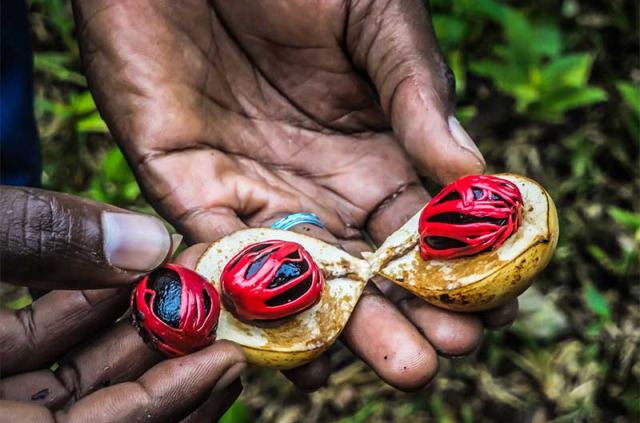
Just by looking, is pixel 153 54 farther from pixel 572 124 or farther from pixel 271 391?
pixel 572 124

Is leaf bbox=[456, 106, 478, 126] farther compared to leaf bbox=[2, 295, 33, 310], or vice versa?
leaf bbox=[456, 106, 478, 126]

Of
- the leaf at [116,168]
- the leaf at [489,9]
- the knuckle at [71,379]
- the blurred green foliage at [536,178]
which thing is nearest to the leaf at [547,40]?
the blurred green foliage at [536,178]

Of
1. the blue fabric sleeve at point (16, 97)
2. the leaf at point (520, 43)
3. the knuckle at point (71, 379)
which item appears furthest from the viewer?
the leaf at point (520, 43)

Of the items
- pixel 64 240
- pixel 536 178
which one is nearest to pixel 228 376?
pixel 64 240

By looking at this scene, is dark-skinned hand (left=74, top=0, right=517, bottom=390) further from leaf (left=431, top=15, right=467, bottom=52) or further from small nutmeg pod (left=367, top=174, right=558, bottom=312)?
leaf (left=431, top=15, right=467, bottom=52)

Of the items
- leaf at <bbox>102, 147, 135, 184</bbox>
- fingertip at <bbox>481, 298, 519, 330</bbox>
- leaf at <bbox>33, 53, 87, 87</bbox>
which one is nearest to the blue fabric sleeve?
leaf at <bbox>102, 147, 135, 184</bbox>

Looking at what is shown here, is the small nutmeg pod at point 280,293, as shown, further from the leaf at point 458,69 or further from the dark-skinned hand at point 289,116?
the leaf at point 458,69

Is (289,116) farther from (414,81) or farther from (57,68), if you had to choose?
(57,68)
